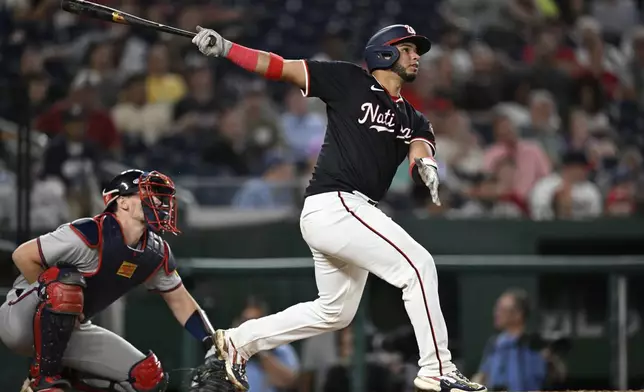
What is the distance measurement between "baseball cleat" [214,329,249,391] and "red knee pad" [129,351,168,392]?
0.32 meters

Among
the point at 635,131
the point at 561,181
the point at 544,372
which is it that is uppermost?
the point at 635,131

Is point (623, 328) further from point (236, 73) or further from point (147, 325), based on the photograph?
point (236, 73)

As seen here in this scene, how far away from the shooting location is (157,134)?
1022 centimetres

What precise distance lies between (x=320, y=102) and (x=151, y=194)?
5685mm

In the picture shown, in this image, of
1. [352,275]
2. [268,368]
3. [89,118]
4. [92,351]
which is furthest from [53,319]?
[89,118]

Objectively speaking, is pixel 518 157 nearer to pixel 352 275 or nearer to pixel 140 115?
pixel 140 115

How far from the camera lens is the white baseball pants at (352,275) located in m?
4.87

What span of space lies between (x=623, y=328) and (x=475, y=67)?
484cm

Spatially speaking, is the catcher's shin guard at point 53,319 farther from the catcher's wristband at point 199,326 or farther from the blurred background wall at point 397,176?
the blurred background wall at point 397,176

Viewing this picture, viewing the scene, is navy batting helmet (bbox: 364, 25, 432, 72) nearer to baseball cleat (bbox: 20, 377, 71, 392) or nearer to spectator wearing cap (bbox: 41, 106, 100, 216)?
baseball cleat (bbox: 20, 377, 71, 392)

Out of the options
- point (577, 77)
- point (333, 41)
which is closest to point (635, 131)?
point (577, 77)

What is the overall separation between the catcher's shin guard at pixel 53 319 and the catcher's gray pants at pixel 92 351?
235 mm

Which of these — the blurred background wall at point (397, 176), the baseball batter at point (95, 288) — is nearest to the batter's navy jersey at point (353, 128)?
the baseball batter at point (95, 288)

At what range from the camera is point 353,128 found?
513 cm
